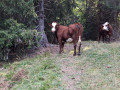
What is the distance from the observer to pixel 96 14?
53.5 feet

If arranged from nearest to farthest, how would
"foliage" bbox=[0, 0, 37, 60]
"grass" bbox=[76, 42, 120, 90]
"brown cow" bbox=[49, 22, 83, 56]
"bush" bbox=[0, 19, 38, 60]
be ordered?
"grass" bbox=[76, 42, 120, 90] < "bush" bbox=[0, 19, 38, 60] < "foliage" bbox=[0, 0, 37, 60] < "brown cow" bbox=[49, 22, 83, 56]

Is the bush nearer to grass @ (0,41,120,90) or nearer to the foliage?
the foliage

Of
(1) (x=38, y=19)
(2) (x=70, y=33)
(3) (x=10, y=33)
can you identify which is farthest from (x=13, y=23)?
(2) (x=70, y=33)

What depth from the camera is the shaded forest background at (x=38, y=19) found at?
25.7 ft

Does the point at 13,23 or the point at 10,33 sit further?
the point at 13,23

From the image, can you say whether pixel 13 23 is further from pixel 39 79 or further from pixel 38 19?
pixel 39 79

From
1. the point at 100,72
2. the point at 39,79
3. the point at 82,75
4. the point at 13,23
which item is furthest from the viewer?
the point at 13,23

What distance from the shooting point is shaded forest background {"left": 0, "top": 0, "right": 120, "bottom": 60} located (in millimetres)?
7844

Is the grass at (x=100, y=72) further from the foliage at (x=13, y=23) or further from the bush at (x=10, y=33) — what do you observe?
the foliage at (x=13, y=23)

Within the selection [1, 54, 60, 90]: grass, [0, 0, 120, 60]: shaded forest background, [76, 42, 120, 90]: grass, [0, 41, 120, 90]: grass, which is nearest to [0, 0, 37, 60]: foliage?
[0, 0, 120, 60]: shaded forest background

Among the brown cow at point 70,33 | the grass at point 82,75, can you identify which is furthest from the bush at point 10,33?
the brown cow at point 70,33

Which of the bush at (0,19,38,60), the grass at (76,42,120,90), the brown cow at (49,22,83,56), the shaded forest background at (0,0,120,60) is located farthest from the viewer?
the brown cow at (49,22,83,56)

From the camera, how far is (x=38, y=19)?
33.4 feet

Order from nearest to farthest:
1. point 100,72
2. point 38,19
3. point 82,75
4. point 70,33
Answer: point 82,75, point 100,72, point 70,33, point 38,19
